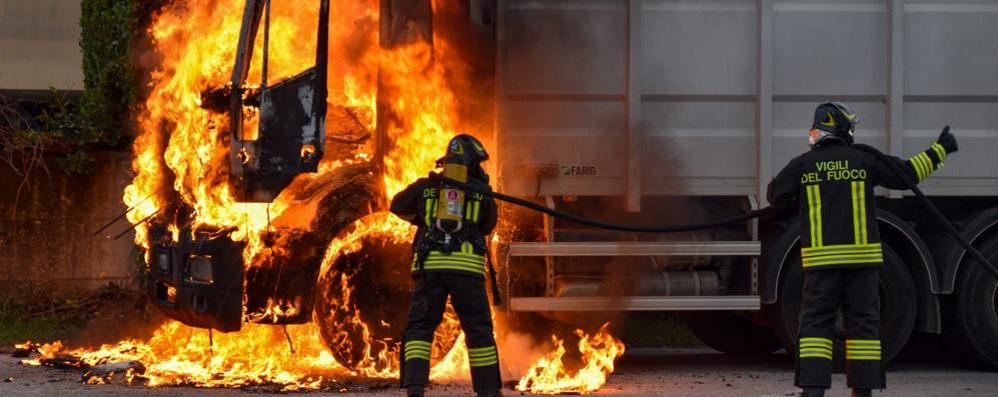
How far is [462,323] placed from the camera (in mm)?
6883

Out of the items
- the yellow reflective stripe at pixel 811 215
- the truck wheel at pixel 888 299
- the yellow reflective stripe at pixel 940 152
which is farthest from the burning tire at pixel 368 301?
the yellow reflective stripe at pixel 940 152

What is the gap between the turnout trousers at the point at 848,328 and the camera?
6.59m

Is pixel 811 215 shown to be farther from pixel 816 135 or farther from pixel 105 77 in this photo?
pixel 105 77

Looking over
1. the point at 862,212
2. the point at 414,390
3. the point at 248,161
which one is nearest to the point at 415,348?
the point at 414,390

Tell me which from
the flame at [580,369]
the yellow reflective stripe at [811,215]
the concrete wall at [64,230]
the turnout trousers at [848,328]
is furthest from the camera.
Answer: the concrete wall at [64,230]

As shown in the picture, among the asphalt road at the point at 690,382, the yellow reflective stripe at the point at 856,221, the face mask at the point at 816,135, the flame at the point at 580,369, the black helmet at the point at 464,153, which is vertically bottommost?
the asphalt road at the point at 690,382

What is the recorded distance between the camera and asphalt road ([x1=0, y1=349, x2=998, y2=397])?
7617mm

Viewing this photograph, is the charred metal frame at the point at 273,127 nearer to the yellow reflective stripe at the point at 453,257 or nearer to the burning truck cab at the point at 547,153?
the burning truck cab at the point at 547,153

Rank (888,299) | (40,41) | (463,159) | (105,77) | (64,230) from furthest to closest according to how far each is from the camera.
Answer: (40,41)
(64,230)
(105,77)
(888,299)
(463,159)

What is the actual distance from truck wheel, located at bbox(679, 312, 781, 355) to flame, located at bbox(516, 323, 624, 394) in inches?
67.7

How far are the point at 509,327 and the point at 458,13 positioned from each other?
206 cm

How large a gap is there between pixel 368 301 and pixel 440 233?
1.25 m

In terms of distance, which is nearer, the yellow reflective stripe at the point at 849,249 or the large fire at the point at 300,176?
the yellow reflective stripe at the point at 849,249

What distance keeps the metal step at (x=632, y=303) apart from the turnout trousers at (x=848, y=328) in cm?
152
